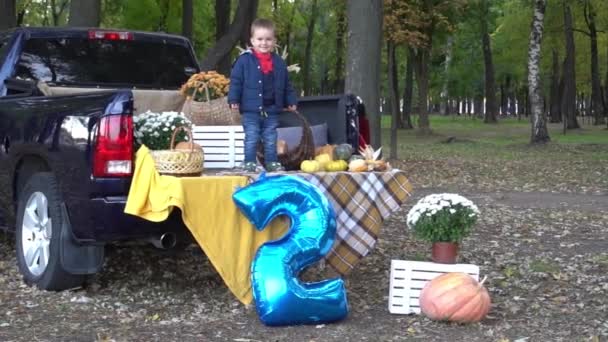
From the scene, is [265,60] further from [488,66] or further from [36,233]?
[488,66]

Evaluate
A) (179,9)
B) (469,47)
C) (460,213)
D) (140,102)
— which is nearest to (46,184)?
(140,102)

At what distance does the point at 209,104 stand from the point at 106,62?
1132mm

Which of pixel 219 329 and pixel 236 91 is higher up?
pixel 236 91

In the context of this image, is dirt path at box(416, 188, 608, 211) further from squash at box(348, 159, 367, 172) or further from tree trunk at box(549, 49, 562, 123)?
tree trunk at box(549, 49, 562, 123)

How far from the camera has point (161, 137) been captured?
6.15 m

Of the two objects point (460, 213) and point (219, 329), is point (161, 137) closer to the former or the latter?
point (219, 329)

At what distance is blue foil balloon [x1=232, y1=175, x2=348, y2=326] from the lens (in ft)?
18.9

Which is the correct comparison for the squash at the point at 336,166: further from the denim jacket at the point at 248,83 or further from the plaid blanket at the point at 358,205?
the denim jacket at the point at 248,83

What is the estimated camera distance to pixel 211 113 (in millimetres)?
7465

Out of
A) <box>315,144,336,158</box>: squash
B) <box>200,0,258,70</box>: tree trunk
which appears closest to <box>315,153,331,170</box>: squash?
<box>315,144,336,158</box>: squash

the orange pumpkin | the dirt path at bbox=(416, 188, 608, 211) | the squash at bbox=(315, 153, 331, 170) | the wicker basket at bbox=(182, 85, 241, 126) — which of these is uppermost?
the wicker basket at bbox=(182, 85, 241, 126)

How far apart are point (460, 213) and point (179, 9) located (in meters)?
27.5

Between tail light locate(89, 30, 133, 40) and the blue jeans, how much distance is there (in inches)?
69.8

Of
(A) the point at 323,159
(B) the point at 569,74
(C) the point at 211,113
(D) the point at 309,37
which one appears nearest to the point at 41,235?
(C) the point at 211,113
